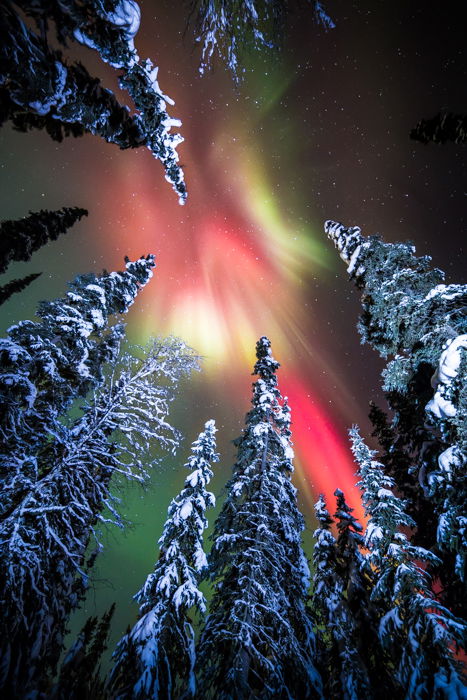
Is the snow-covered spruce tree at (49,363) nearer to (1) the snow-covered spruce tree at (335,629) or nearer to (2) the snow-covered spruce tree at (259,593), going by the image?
(2) the snow-covered spruce tree at (259,593)

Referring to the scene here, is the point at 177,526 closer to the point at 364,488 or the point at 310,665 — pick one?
the point at 310,665

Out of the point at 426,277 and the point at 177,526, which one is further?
the point at 177,526

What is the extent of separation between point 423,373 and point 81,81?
12.9 metres

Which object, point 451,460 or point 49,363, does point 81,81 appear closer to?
point 49,363

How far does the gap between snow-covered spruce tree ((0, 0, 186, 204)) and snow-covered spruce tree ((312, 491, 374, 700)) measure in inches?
705

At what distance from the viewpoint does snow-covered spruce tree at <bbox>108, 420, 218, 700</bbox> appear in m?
8.66

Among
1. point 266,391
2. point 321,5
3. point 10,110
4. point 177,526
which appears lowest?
point 177,526

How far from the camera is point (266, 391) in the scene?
53.3 feet

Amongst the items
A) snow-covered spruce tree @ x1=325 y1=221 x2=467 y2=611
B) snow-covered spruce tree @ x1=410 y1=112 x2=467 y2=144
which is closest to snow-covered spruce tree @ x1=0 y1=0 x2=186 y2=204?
snow-covered spruce tree @ x1=410 y1=112 x2=467 y2=144

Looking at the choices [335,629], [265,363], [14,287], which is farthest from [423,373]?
[14,287]

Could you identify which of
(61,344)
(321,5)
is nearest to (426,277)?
(321,5)

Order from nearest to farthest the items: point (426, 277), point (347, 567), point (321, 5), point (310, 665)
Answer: point (321, 5), point (310, 665), point (426, 277), point (347, 567)

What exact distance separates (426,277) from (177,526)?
14833mm

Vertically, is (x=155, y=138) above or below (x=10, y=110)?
above
